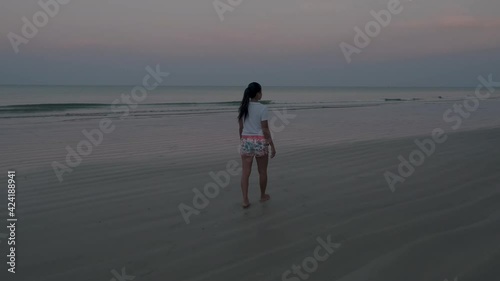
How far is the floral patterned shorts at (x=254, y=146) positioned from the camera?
5.33 metres

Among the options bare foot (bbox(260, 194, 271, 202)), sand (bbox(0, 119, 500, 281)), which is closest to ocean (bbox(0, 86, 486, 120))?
sand (bbox(0, 119, 500, 281))

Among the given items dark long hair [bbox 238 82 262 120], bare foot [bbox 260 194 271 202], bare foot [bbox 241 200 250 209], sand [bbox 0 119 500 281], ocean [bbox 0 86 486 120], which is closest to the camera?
sand [bbox 0 119 500 281]

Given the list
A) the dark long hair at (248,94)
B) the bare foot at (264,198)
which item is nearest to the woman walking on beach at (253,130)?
the dark long hair at (248,94)

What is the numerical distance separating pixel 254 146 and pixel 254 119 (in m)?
0.34

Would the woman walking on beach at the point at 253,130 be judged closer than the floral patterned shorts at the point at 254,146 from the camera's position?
Yes

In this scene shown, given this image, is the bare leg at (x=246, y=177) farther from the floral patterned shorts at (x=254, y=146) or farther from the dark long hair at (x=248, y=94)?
the dark long hair at (x=248, y=94)

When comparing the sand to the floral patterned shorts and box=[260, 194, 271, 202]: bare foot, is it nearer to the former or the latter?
box=[260, 194, 271, 202]: bare foot

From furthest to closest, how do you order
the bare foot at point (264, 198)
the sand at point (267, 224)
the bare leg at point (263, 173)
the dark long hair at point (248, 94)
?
the bare foot at point (264, 198)
the bare leg at point (263, 173)
the dark long hair at point (248, 94)
the sand at point (267, 224)

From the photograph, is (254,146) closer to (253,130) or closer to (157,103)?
(253,130)

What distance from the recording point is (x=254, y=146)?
534 cm

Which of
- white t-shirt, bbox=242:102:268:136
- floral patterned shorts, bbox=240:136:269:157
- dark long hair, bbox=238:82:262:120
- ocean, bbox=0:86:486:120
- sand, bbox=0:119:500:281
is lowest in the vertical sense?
sand, bbox=0:119:500:281

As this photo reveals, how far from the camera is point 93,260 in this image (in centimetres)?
375

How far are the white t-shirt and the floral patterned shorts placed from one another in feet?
0.20

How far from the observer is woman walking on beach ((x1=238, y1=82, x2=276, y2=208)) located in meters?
5.21
